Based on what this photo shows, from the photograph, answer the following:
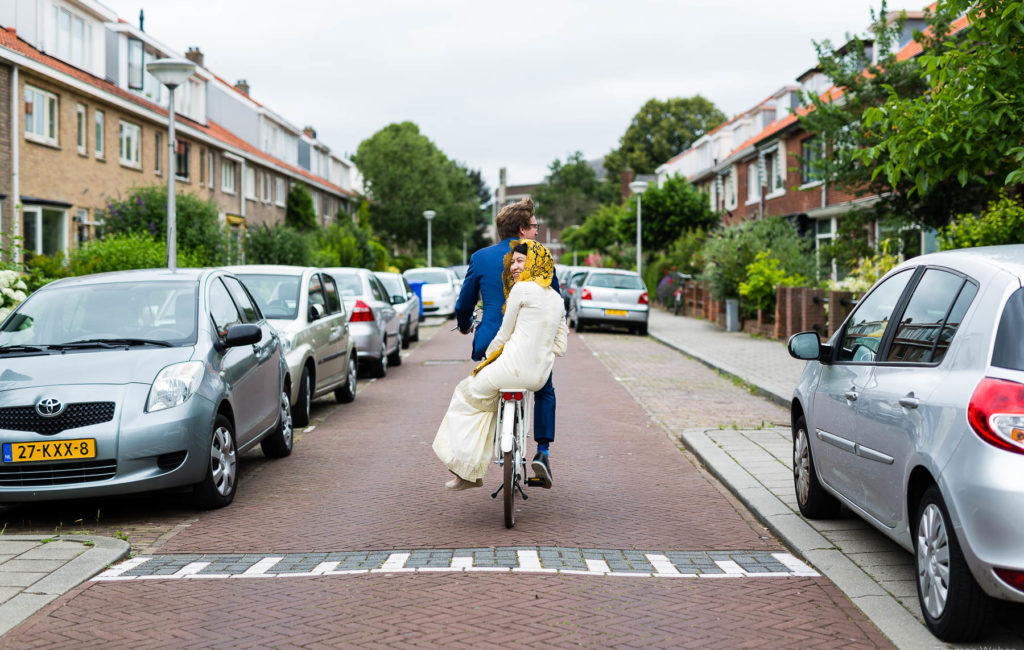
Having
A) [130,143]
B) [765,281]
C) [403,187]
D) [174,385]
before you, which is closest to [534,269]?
[174,385]

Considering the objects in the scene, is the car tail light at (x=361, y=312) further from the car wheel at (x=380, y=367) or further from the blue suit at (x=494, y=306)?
Answer: the blue suit at (x=494, y=306)

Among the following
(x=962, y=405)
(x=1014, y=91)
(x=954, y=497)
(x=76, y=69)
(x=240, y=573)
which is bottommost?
(x=240, y=573)

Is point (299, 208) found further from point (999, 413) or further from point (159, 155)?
point (999, 413)

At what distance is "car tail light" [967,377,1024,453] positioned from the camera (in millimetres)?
3756

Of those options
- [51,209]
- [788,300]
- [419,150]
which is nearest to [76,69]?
[51,209]

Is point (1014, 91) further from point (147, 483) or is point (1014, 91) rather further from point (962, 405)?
point (147, 483)

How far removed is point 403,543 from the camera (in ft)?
19.5

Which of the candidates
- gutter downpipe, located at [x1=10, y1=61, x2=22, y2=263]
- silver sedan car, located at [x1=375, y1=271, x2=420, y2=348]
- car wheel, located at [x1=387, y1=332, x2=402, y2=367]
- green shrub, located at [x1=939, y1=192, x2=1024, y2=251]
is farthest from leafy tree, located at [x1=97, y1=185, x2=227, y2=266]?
green shrub, located at [x1=939, y1=192, x2=1024, y2=251]

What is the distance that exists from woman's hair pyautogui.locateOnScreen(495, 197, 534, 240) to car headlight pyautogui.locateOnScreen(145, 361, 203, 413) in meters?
2.16

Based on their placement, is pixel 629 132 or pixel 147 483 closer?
pixel 147 483

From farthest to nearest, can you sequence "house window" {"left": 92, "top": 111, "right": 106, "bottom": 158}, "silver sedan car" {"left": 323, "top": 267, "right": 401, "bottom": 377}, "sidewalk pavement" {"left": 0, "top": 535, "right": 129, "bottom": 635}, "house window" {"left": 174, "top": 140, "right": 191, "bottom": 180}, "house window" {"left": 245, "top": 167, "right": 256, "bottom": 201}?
"house window" {"left": 245, "top": 167, "right": 256, "bottom": 201} < "house window" {"left": 174, "top": 140, "right": 191, "bottom": 180} < "house window" {"left": 92, "top": 111, "right": 106, "bottom": 158} < "silver sedan car" {"left": 323, "top": 267, "right": 401, "bottom": 377} < "sidewalk pavement" {"left": 0, "top": 535, "right": 129, "bottom": 635}

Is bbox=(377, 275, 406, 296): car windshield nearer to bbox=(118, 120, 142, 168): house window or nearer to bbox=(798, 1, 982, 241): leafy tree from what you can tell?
bbox=(798, 1, 982, 241): leafy tree

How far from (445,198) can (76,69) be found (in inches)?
1810

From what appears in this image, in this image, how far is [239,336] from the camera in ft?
23.9
